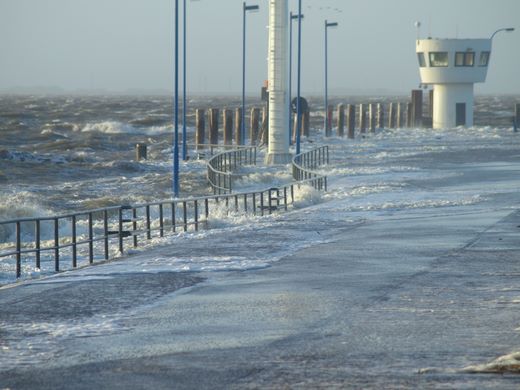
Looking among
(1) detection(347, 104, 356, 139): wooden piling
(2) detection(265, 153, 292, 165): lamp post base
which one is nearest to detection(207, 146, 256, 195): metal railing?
(2) detection(265, 153, 292, 165): lamp post base

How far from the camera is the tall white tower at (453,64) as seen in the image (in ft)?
264

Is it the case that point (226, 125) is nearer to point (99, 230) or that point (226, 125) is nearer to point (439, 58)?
point (439, 58)

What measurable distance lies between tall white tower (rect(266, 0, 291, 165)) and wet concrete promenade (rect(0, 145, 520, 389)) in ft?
87.3

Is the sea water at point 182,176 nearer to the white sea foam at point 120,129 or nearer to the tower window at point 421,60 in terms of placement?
the white sea foam at point 120,129

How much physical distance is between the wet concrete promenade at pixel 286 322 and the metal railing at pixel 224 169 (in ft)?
51.9

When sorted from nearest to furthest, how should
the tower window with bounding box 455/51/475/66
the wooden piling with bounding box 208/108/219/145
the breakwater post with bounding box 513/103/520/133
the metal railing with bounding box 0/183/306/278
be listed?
the metal railing with bounding box 0/183/306/278 → the wooden piling with bounding box 208/108/219/145 → the tower window with bounding box 455/51/475/66 → the breakwater post with bounding box 513/103/520/133

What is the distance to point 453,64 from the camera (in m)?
80.8

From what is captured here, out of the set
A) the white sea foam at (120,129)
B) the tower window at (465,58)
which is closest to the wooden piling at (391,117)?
the white sea foam at (120,129)

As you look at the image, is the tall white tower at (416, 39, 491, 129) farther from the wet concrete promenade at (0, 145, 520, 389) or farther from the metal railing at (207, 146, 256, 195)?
the wet concrete promenade at (0, 145, 520, 389)

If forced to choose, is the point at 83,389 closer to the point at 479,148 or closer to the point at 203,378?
the point at 203,378

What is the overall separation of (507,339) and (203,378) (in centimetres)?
314

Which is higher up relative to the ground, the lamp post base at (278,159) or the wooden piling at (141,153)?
the lamp post base at (278,159)

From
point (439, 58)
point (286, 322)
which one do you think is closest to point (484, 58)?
point (439, 58)

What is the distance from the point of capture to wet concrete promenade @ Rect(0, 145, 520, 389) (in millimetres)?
9586
